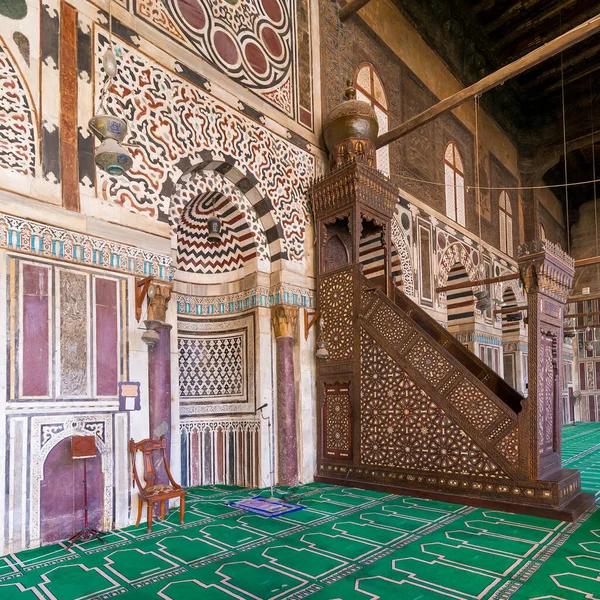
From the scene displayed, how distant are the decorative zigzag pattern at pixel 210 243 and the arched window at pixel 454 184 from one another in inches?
213

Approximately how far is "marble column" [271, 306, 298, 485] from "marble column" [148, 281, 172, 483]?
5.08 ft

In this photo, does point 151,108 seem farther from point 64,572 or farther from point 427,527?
point 427,527

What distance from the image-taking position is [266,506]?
4.75m

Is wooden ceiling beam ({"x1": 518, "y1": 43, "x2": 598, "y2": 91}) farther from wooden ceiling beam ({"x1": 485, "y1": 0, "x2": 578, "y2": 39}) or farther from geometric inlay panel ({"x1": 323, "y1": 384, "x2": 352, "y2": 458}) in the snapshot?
geometric inlay panel ({"x1": 323, "y1": 384, "x2": 352, "y2": 458})

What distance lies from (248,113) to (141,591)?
495 centimetres

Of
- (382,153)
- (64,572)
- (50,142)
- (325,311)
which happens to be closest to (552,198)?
(382,153)

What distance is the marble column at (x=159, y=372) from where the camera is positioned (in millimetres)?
4473

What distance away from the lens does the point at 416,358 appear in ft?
17.1

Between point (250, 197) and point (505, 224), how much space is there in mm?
8862

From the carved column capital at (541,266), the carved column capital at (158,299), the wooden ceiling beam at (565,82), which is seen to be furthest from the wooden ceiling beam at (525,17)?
the carved column capital at (158,299)

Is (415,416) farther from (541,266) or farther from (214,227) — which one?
(214,227)

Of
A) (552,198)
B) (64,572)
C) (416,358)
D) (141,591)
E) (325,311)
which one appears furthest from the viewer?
(552,198)

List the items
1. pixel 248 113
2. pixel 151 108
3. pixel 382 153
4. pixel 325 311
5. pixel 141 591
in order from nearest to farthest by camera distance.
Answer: pixel 141 591, pixel 151 108, pixel 248 113, pixel 325 311, pixel 382 153

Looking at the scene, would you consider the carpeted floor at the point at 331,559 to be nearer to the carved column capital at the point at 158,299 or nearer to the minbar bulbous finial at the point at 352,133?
the carved column capital at the point at 158,299
